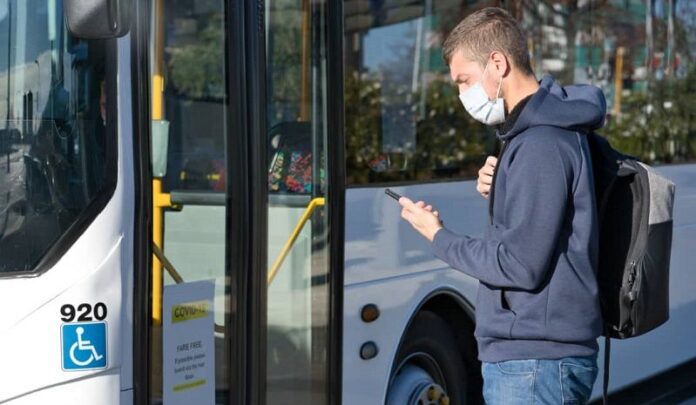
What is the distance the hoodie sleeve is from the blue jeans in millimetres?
231

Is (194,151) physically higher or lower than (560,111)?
lower

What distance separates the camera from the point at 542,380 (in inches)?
128

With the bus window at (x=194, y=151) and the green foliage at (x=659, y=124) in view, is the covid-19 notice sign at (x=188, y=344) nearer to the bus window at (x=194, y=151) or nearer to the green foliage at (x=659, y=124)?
the bus window at (x=194, y=151)

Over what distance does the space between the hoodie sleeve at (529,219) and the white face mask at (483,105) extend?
220 millimetres

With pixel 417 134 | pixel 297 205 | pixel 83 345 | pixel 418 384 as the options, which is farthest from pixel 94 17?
pixel 418 384

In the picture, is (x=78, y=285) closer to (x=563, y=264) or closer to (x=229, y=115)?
(x=229, y=115)

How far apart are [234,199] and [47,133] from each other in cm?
82

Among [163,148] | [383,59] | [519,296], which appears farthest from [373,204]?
[519,296]

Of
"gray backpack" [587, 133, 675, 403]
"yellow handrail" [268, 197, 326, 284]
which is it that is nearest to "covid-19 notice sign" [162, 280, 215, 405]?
"yellow handrail" [268, 197, 326, 284]

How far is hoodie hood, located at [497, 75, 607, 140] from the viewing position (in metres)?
3.24

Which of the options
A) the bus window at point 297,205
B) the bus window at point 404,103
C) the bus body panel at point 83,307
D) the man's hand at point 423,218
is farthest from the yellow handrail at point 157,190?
the man's hand at point 423,218

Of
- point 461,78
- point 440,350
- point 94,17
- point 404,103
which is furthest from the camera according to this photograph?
point 440,350

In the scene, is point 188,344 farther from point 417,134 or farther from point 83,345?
point 417,134

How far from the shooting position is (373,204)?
17.1 feet
